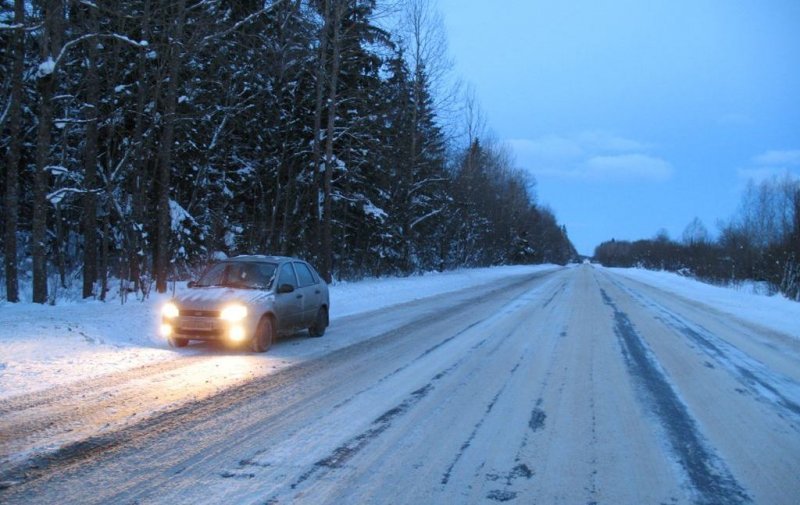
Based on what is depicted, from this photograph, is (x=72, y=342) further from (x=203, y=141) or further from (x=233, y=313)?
(x=203, y=141)

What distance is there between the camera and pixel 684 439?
5.62m

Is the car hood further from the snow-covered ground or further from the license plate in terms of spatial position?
the snow-covered ground

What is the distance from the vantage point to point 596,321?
49.7 feet

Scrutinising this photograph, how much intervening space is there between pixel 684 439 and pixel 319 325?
776 cm

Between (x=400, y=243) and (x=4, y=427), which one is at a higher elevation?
(x=400, y=243)

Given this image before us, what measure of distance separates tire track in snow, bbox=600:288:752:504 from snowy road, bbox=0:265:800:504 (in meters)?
0.03

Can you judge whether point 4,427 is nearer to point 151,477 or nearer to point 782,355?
point 151,477

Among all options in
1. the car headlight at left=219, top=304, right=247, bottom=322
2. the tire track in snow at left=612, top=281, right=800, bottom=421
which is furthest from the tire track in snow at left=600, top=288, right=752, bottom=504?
the car headlight at left=219, top=304, right=247, bottom=322

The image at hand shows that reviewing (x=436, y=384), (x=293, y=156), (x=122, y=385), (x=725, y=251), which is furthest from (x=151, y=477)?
(x=725, y=251)

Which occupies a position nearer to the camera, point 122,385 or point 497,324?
point 122,385

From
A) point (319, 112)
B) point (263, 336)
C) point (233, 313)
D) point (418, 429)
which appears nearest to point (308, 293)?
point (263, 336)

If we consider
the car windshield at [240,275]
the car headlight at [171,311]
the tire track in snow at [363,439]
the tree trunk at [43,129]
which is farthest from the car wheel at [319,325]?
the tree trunk at [43,129]

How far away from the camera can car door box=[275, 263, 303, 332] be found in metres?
10.5

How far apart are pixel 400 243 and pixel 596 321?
70.2ft
